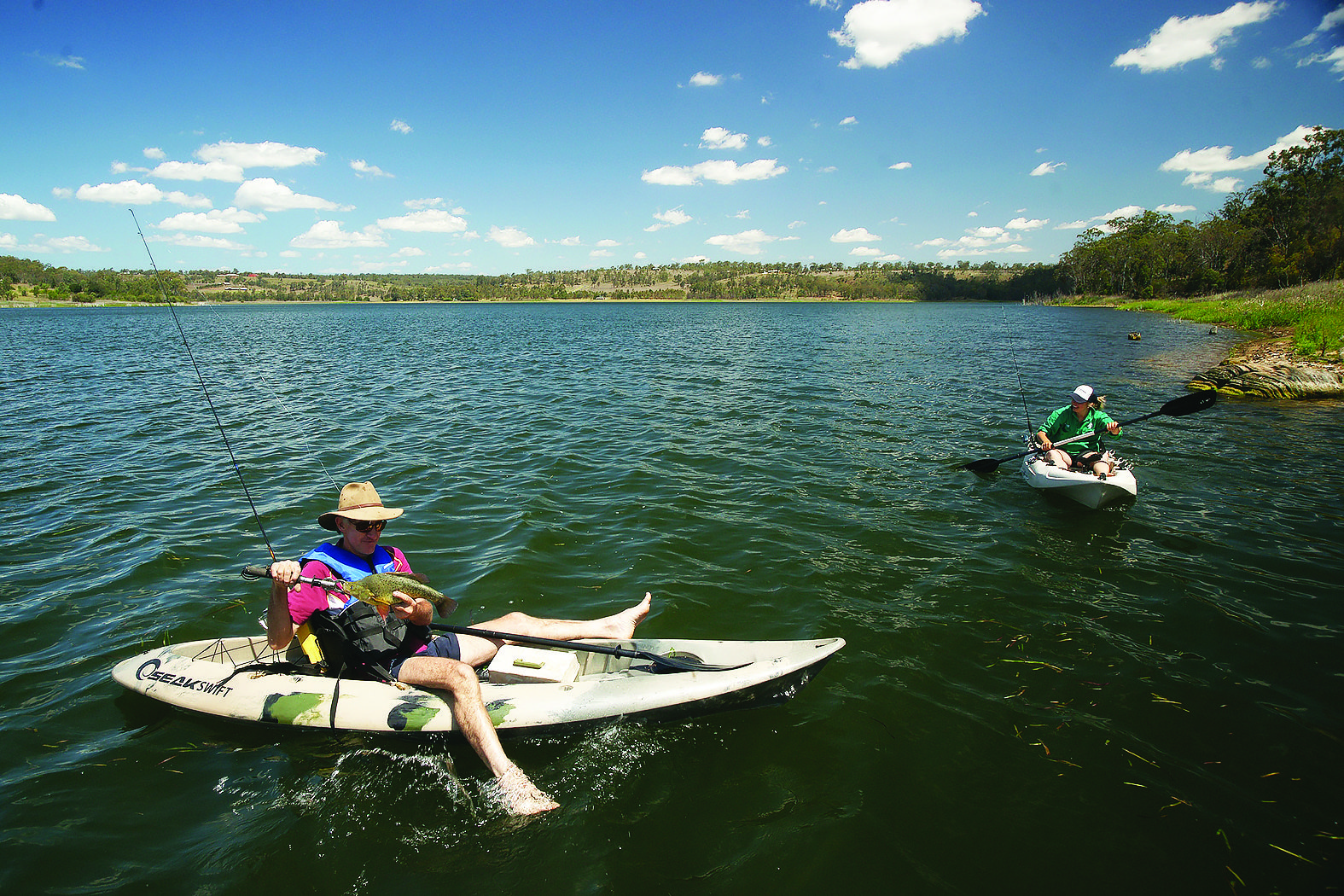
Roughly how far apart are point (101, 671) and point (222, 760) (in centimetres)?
234

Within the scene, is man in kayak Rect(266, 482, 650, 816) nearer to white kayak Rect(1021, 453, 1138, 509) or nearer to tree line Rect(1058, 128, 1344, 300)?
white kayak Rect(1021, 453, 1138, 509)

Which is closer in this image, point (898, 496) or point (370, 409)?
point (898, 496)

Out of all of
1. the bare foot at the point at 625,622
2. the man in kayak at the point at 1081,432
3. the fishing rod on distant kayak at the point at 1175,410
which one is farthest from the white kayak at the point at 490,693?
the fishing rod on distant kayak at the point at 1175,410

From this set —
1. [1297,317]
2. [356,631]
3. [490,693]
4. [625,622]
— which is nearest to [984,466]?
[625,622]

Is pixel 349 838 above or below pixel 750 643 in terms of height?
below

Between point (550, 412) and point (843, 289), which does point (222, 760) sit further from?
point (843, 289)

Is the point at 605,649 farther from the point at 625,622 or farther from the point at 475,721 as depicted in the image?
the point at 475,721

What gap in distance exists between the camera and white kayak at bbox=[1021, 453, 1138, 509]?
9312 mm

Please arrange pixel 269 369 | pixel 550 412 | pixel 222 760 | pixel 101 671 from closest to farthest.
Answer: pixel 222 760
pixel 101 671
pixel 550 412
pixel 269 369

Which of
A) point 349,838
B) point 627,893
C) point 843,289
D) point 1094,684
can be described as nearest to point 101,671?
point 349,838

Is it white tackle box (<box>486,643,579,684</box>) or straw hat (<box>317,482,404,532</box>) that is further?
white tackle box (<box>486,643,579,684</box>)

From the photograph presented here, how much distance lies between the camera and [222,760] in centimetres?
509

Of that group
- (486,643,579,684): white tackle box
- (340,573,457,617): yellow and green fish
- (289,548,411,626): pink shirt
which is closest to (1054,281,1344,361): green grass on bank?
(486,643,579,684): white tackle box

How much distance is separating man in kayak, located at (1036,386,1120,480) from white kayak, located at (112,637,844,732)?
729 centimetres
